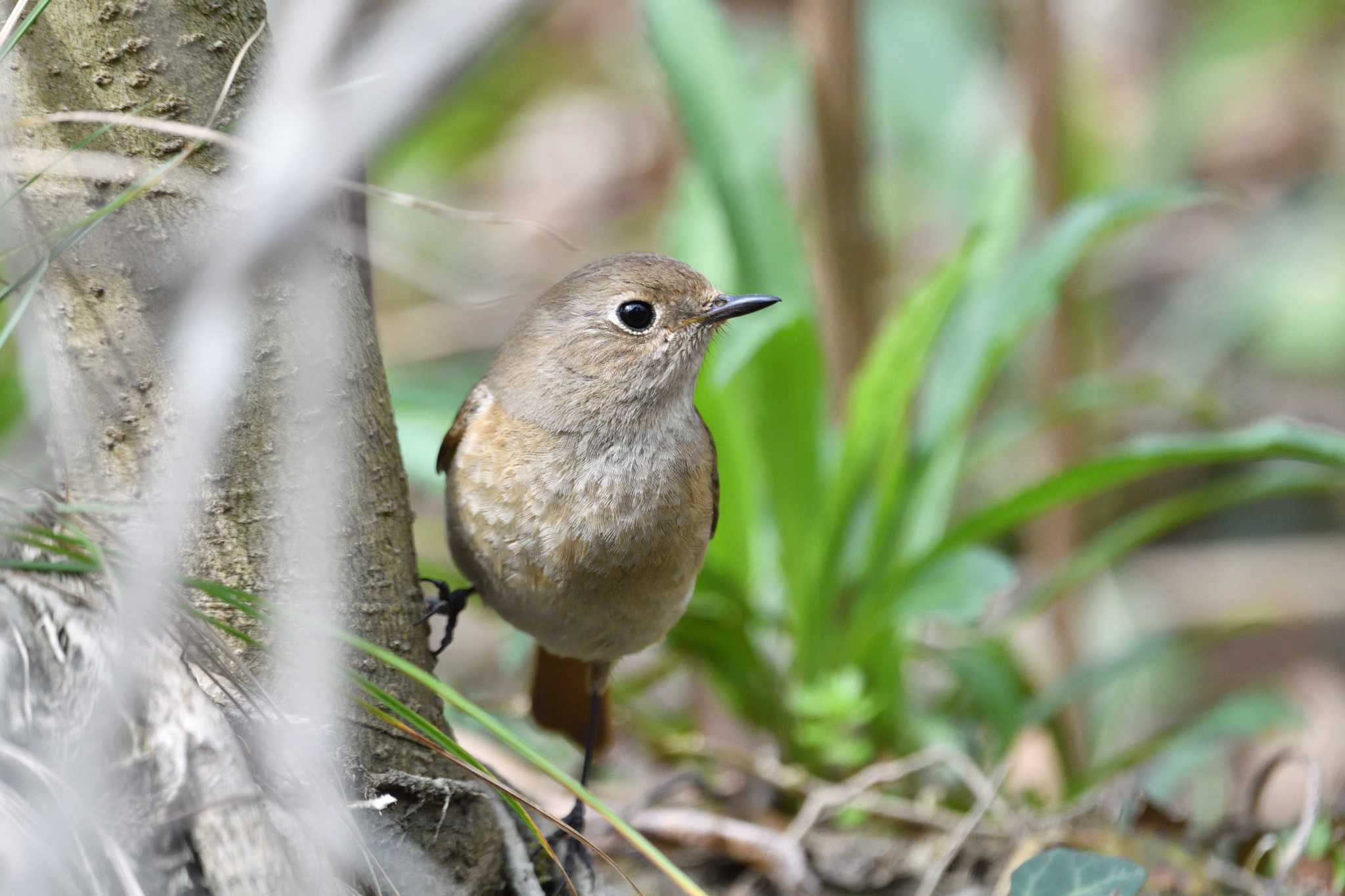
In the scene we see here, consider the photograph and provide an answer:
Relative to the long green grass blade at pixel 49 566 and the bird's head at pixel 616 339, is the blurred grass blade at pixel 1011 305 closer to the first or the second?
the bird's head at pixel 616 339

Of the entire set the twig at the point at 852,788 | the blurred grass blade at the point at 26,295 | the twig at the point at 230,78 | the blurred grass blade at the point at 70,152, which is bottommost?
the twig at the point at 852,788

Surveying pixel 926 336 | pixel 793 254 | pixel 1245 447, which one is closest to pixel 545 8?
pixel 793 254

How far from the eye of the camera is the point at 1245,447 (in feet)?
9.05

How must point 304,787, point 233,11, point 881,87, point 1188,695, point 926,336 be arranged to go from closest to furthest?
point 304,787 → point 233,11 → point 926,336 → point 1188,695 → point 881,87

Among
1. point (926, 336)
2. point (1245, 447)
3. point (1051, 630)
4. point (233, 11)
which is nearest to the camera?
point (233, 11)

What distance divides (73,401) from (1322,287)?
5.45m

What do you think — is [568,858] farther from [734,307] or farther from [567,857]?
[734,307]

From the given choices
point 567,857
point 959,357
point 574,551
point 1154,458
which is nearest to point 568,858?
point 567,857

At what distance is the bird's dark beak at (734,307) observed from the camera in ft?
8.23

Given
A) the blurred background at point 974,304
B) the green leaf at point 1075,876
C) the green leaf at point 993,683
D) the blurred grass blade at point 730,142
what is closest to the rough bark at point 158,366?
the blurred background at point 974,304

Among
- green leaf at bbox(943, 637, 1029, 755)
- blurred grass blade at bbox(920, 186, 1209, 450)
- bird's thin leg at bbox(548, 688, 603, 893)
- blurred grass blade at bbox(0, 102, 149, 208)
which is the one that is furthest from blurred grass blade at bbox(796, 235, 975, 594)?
blurred grass blade at bbox(0, 102, 149, 208)

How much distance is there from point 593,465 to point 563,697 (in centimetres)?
77

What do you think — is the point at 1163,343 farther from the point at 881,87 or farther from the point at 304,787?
the point at 304,787

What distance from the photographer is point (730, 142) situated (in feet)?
11.1
